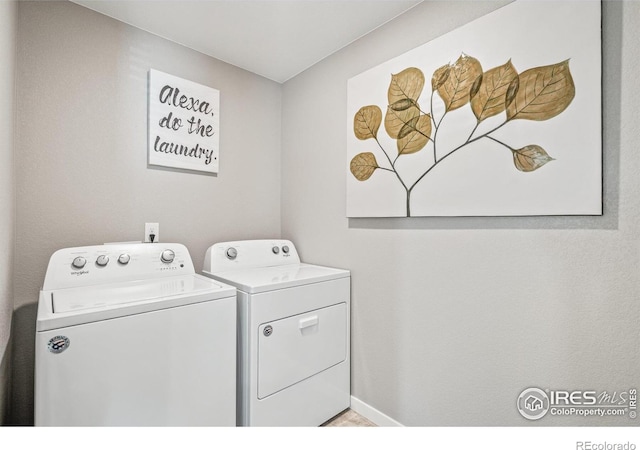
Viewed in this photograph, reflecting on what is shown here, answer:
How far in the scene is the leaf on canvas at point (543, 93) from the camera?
1064mm

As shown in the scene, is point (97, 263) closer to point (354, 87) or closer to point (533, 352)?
point (354, 87)

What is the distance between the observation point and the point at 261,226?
2.30m

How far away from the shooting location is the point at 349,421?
1708 millimetres

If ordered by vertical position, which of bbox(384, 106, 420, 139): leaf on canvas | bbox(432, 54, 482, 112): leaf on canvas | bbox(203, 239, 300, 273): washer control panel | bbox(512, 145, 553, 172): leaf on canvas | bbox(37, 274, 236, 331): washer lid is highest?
bbox(432, 54, 482, 112): leaf on canvas

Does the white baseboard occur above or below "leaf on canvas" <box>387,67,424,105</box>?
below

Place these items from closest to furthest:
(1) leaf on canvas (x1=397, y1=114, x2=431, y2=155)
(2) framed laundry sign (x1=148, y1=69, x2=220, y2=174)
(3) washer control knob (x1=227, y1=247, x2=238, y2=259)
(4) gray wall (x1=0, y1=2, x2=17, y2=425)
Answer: (4) gray wall (x1=0, y1=2, x2=17, y2=425)
(1) leaf on canvas (x1=397, y1=114, x2=431, y2=155)
(2) framed laundry sign (x1=148, y1=69, x2=220, y2=174)
(3) washer control knob (x1=227, y1=247, x2=238, y2=259)

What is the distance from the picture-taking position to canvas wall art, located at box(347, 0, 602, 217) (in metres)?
1.04

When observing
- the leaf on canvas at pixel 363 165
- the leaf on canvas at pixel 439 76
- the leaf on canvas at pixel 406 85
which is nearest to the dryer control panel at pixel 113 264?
the leaf on canvas at pixel 363 165

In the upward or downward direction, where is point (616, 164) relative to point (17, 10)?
downward

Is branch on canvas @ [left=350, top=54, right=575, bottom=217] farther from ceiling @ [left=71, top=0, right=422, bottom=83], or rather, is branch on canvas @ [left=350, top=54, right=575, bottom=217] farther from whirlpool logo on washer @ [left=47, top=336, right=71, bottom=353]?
whirlpool logo on washer @ [left=47, top=336, right=71, bottom=353]

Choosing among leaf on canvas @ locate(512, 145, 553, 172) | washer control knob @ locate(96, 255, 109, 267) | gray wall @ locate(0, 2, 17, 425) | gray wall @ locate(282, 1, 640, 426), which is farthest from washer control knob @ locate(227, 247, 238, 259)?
leaf on canvas @ locate(512, 145, 553, 172)

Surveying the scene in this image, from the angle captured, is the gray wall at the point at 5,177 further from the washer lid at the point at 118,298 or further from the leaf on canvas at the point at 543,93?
the leaf on canvas at the point at 543,93
